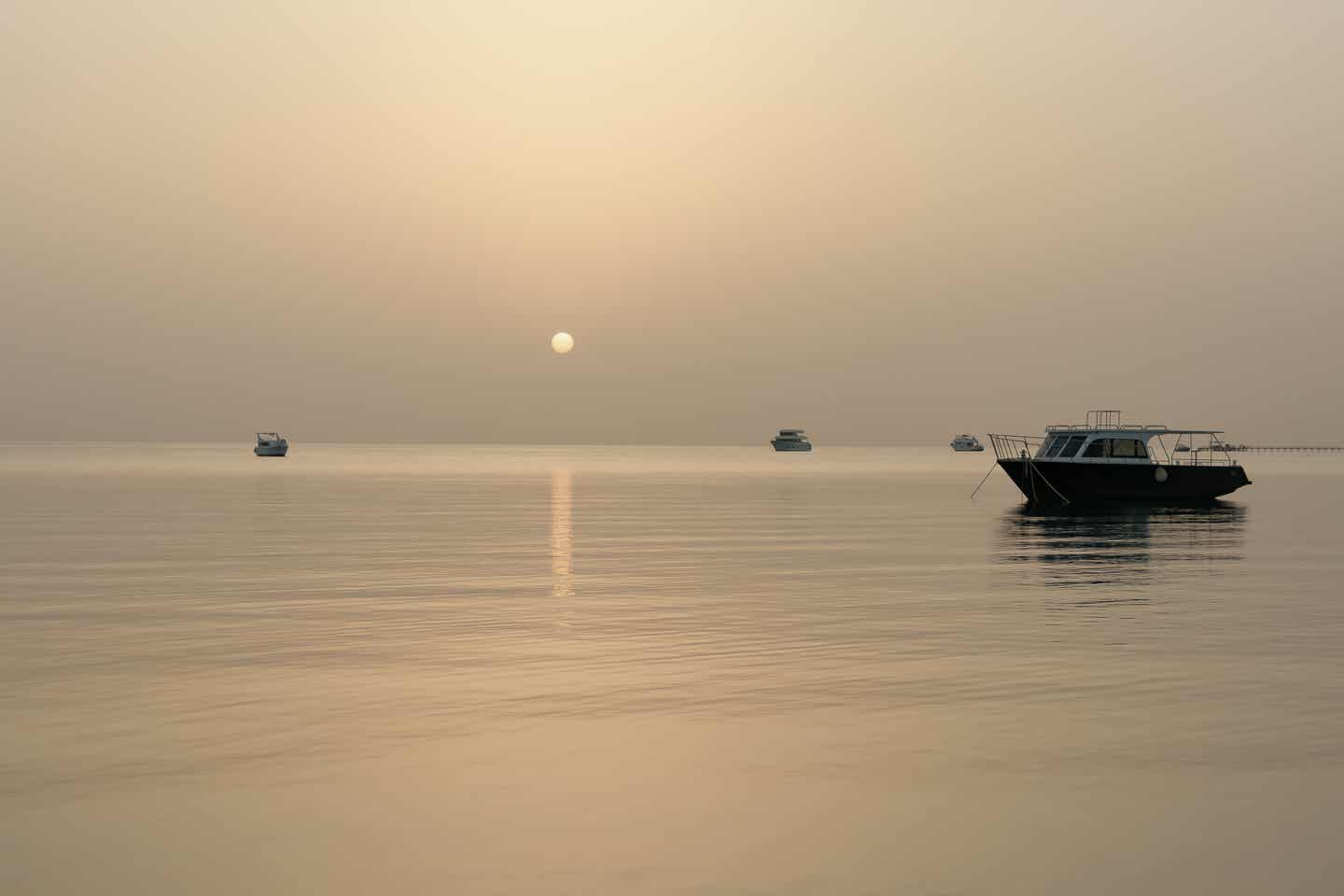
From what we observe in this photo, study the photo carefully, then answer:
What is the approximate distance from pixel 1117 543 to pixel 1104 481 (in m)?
27.2

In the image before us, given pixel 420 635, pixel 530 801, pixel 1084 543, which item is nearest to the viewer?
pixel 530 801

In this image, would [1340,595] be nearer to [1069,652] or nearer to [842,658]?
[1069,652]

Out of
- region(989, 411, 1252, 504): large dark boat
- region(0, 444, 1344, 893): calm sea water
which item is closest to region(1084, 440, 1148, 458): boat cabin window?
region(989, 411, 1252, 504): large dark boat

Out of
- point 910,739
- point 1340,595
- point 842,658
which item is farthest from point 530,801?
point 1340,595

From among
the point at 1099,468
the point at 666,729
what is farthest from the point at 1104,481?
the point at 666,729

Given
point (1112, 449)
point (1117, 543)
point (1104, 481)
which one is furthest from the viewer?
point (1112, 449)

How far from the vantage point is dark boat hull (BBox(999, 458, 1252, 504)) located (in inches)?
3120

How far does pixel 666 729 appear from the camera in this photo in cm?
1702

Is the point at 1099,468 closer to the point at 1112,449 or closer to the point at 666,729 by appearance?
the point at 1112,449

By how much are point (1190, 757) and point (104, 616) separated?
2199cm

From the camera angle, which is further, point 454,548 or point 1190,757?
point 454,548

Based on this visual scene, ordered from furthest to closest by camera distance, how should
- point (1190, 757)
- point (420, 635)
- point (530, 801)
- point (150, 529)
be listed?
point (150, 529), point (420, 635), point (1190, 757), point (530, 801)

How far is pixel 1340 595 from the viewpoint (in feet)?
114

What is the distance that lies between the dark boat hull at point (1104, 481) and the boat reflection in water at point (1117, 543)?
3.25 feet
